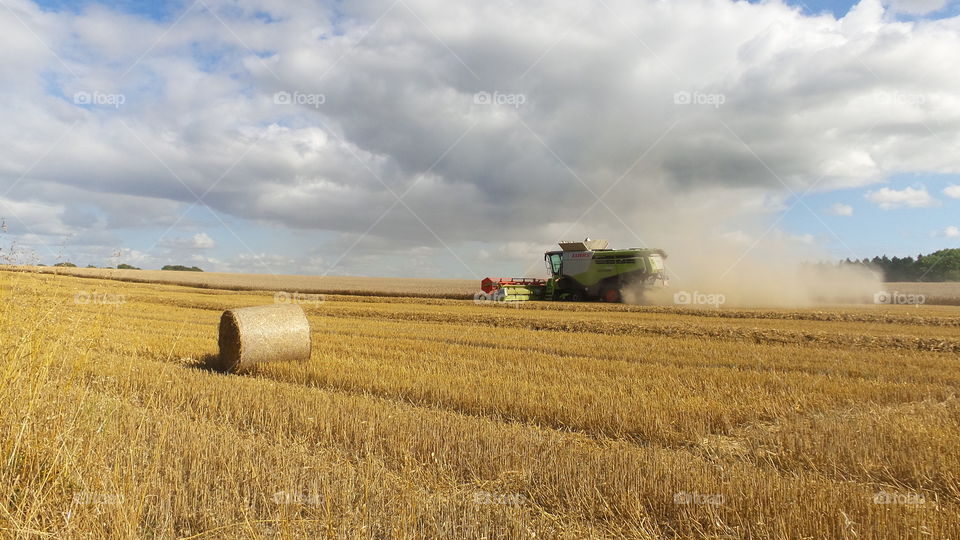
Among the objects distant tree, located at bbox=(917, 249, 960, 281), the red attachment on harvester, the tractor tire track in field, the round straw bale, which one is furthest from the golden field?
distant tree, located at bbox=(917, 249, 960, 281)

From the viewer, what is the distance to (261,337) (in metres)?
9.55

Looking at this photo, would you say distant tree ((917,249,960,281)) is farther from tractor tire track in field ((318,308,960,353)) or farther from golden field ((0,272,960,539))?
golden field ((0,272,960,539))

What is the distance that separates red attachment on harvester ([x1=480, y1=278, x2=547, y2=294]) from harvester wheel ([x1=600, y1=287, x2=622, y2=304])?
2.93 meters

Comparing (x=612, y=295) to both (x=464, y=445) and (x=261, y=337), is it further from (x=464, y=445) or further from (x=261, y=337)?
(x=464, y=445)

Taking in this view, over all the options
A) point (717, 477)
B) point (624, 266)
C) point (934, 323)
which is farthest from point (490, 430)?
point (624, 266)

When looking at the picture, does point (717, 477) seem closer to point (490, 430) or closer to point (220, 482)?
point (490, 430)

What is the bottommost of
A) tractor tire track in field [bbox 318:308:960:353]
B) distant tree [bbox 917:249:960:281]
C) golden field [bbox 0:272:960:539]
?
golden field [bbox 0:272:960:539]

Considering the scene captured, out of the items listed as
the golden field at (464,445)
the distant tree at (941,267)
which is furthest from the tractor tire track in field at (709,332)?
the distant tree at (941,267)

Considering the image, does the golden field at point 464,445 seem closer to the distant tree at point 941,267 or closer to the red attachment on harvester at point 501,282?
the red attachment on harvester at point 501,282

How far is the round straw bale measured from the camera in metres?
9.38

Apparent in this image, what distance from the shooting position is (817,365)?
9.66 metres

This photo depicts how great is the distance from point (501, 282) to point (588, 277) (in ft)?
13.9

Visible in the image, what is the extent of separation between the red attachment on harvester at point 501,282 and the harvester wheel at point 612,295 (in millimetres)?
2931

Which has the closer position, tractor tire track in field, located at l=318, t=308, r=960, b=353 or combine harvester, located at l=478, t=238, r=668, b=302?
tractor tire track in field, located at l=318, t=308, r=960, b=353
